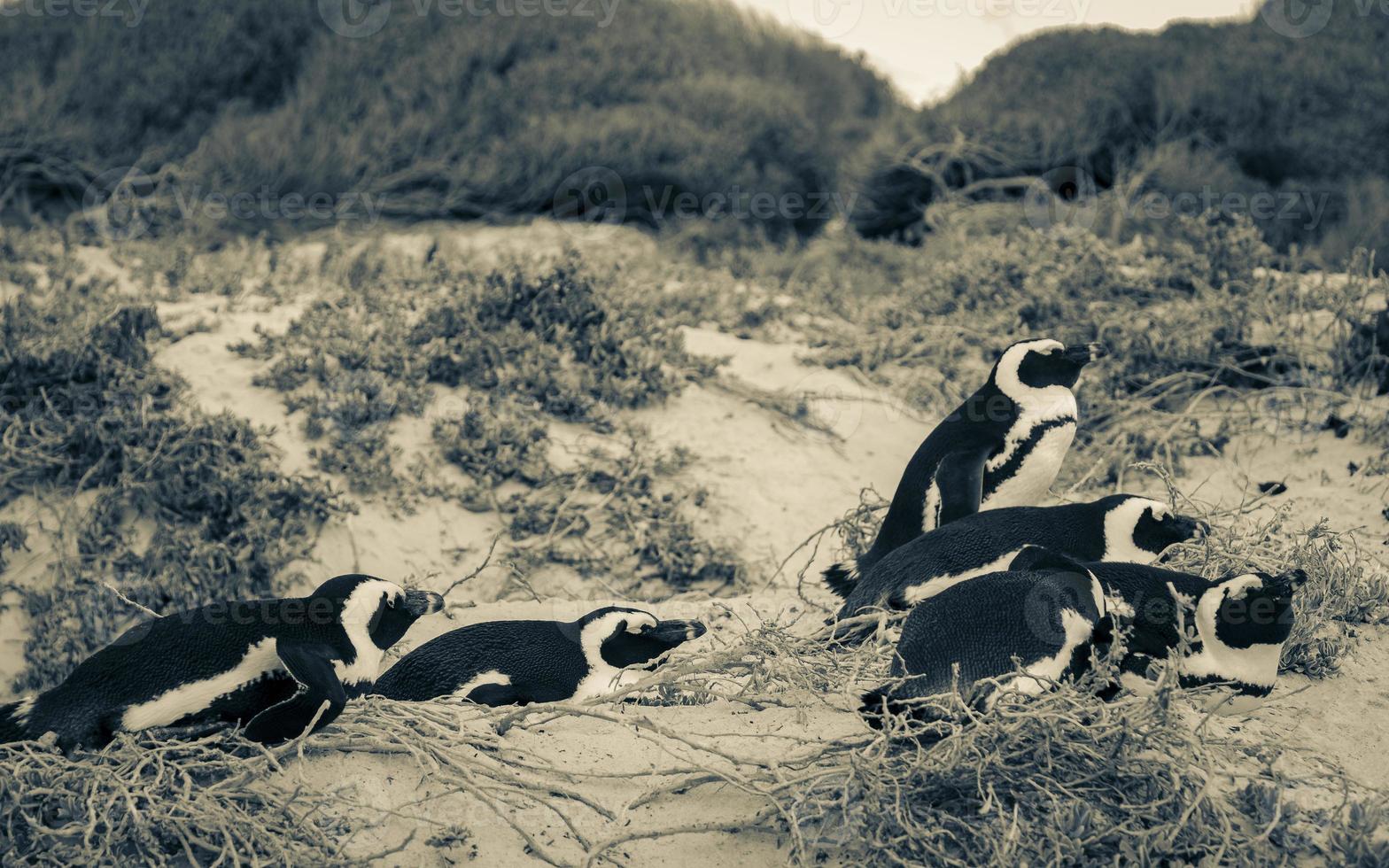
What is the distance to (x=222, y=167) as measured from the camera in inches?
353

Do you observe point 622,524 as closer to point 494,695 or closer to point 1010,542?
point 494,695

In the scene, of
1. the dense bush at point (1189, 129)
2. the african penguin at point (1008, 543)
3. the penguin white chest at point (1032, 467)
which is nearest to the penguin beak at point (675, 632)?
the african penguin at point (1008, 543)

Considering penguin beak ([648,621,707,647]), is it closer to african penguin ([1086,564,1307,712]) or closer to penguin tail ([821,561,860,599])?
penguin tail ([821,561,860,599])

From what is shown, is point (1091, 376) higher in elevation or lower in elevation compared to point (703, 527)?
higher

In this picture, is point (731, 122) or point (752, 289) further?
point (731, 122)

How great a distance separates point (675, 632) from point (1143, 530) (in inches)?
54.0

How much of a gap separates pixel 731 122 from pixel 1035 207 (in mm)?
2967

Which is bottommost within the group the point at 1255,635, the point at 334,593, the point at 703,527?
the point at 703,527

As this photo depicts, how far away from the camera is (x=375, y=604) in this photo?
10.9 ft

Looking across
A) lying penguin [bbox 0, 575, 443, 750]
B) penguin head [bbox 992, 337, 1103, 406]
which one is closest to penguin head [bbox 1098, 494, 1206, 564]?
penguin head [bbox 992, 337, 1103, 406]

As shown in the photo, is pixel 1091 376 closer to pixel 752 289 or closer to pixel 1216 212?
pixel 1216 212

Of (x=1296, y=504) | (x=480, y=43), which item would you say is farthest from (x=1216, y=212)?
(x=480, y=43)

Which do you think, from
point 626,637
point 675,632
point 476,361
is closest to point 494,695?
point 626,637

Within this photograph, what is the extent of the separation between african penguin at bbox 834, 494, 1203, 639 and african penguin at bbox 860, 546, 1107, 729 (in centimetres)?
43
